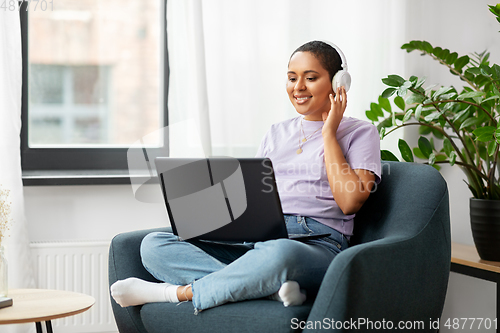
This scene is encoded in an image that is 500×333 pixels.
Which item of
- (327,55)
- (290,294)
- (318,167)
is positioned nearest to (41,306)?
(290,294)

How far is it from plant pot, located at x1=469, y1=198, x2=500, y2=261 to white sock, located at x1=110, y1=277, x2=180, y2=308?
3.47ft

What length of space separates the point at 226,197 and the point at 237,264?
Result: 0.16 meters

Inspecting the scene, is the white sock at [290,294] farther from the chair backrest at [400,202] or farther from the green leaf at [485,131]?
the green leaf at [485,131]

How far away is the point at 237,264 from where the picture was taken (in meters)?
1.13

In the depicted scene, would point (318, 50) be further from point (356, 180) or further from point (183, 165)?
point (183, 165)

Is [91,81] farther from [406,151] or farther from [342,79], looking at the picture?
[406,151]

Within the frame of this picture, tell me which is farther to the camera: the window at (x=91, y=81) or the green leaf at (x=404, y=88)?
the window at (x=91, y=81)

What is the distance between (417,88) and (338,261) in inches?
33.1

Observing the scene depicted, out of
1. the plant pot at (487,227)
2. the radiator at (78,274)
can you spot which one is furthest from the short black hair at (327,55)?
the radiator at (78,274)

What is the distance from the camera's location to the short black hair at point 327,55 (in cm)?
143

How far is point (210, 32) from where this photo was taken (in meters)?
2.01

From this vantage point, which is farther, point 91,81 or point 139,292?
point 91,81

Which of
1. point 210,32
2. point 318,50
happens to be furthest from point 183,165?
point 210,32

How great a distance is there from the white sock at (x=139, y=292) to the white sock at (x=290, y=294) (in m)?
0.29
